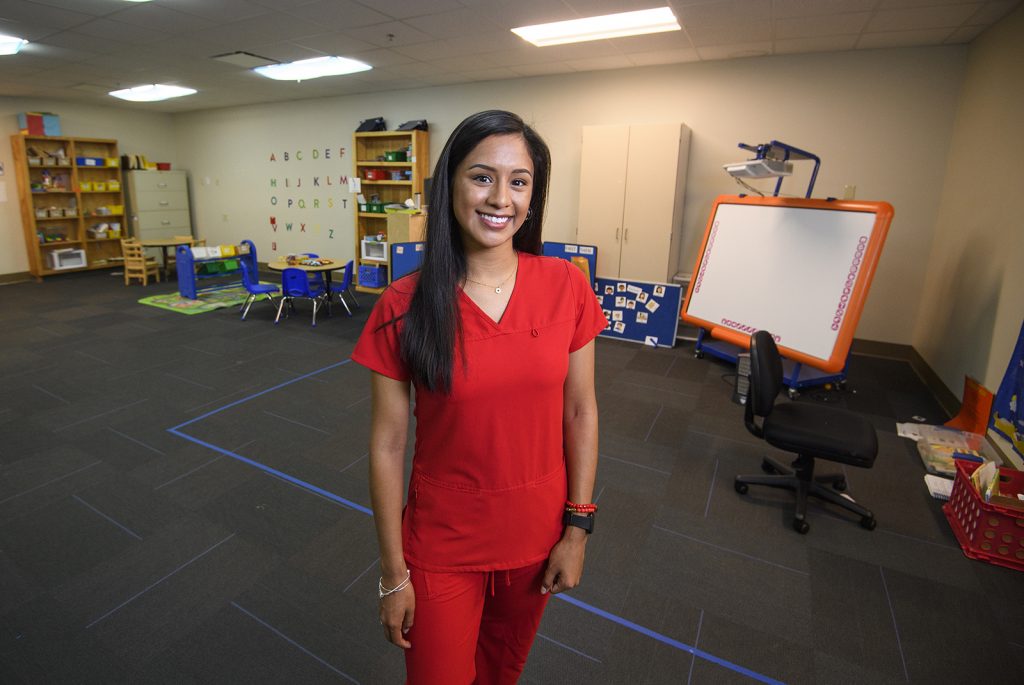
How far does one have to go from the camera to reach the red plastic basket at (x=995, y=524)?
226cm

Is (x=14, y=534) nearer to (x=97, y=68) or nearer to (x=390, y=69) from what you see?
(x=390, y=69)

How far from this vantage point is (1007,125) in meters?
3.58

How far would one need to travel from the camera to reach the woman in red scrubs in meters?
0.96

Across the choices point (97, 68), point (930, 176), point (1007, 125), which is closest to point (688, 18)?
point (1007, 125)

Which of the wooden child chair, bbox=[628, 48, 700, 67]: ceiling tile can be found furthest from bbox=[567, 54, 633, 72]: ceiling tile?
the wooden child chair

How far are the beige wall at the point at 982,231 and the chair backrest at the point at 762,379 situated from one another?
1.70m

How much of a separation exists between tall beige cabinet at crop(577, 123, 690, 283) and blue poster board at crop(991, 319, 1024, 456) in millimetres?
2915

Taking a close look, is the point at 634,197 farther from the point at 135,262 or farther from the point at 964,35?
the point at 135,262

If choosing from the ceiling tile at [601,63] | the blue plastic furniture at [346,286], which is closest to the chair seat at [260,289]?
the blue plastic furniture at [346,286]

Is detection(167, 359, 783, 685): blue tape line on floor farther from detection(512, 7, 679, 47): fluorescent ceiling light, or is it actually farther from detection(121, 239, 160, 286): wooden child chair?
detection(121, 239, 160, 286): wooden child chair

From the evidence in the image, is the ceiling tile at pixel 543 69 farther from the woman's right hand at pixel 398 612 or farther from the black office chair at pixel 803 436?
the woman's right hand at pixel 398 612

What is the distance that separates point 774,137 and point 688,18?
71.8 inches

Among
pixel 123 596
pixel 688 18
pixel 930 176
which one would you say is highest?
pixel 688 18

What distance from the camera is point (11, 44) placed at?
Answer: 4.96 meters
